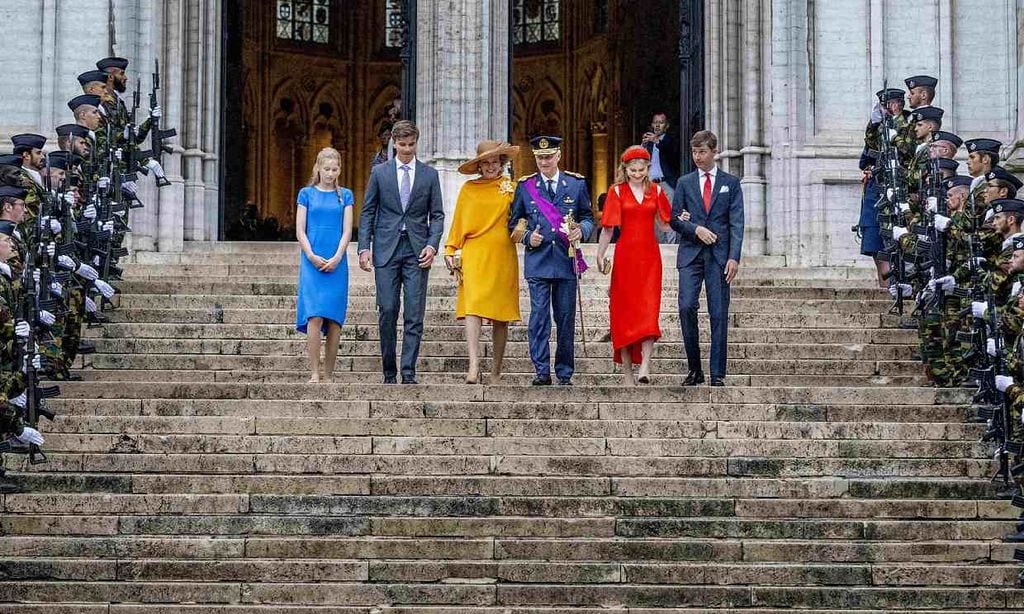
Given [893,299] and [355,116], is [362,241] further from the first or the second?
[355,116]

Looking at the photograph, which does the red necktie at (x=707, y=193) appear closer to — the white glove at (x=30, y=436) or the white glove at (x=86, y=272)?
the white glove at (x=86, y=272)

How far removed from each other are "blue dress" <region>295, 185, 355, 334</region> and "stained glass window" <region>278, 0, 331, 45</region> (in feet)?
69.4

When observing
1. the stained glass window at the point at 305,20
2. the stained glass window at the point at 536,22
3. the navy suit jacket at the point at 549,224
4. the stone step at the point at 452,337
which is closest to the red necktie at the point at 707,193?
the navy suit jacket at the point at 549,224

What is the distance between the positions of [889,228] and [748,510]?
14.9 feet

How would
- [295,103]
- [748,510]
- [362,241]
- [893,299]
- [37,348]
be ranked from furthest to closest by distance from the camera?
[295,103]
[893,299]
[362,241]
[37,348]
[748,510]

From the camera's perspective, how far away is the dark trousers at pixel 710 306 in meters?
12.6

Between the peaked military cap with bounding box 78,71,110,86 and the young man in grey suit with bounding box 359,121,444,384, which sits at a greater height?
the peaked military cap with bounding box 78,71,110,86

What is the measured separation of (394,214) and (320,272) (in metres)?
0.76

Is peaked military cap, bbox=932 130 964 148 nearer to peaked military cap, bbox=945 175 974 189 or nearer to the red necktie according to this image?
peaked military cap, bbox=945 175 974 189

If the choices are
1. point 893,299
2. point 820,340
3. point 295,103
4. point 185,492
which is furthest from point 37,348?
point 295,103

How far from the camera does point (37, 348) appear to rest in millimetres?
11617

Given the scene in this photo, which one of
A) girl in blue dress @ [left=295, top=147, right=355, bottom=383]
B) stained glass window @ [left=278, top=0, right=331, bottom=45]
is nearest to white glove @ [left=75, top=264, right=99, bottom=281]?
girl in blue dress @ [left=295, top=147, right=355, bottom=383]

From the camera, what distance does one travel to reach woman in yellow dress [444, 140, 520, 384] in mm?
12430

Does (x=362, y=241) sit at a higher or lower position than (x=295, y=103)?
lower
